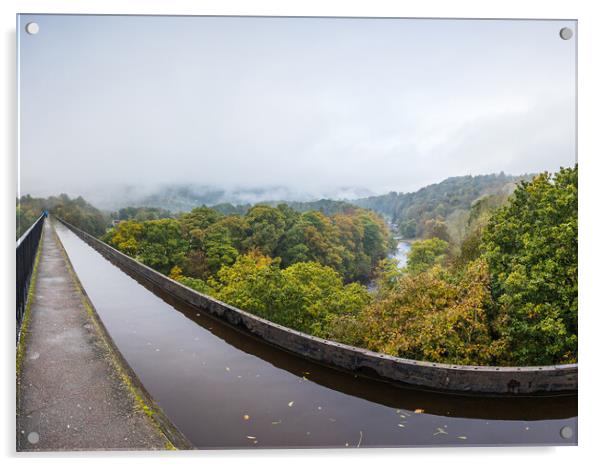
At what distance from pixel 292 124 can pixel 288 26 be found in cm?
100

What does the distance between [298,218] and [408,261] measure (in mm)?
1657

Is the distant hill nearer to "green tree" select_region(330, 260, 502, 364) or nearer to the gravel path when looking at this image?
"green tree" select_region(330, 260, 502, 364)

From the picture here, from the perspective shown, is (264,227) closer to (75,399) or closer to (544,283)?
(75,399)

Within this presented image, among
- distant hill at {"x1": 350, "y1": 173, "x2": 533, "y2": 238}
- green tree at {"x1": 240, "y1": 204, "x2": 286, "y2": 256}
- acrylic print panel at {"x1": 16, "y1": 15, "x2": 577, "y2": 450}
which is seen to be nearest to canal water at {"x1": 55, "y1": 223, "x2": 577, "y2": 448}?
acrylic print panel at {"x1": 16, "y1": 15, "x2": 577, "y2": 450}

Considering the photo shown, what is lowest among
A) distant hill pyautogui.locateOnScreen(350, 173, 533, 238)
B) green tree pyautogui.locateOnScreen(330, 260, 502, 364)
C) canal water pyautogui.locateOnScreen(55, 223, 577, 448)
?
canal water pyautogui.locateOnScreen(55, 223, 577, 448)

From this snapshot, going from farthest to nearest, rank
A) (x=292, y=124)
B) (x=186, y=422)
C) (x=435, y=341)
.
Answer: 1. (x=292, y=124)
2. (x=435, y=341)
3. (x=186, y=422)

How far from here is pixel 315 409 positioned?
3.31m

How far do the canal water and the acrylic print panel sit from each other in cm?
2

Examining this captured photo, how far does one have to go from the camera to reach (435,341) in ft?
12.9

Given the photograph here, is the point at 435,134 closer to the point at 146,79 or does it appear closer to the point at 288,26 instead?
the point at 288,26

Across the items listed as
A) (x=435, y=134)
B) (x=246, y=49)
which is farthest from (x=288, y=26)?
(x=435, y=134)

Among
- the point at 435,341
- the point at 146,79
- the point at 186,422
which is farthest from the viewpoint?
the point at 146,79

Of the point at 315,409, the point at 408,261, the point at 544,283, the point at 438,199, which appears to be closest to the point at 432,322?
the point at 544,283

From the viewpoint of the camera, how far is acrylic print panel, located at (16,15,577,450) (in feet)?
10.8
